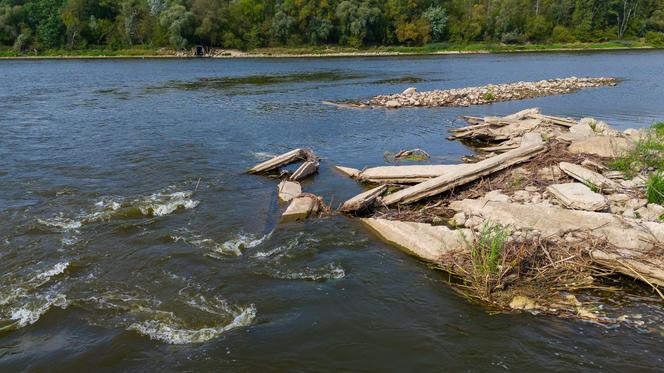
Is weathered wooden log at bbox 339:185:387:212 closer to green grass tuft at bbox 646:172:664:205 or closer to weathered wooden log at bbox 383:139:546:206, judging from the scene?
weathered wooden log at bbox 383:139:546:206

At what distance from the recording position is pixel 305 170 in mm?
14531

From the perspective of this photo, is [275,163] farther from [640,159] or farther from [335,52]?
[335,52]

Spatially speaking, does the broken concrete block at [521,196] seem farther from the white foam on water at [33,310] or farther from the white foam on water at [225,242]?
the white foam on water at [33,310]

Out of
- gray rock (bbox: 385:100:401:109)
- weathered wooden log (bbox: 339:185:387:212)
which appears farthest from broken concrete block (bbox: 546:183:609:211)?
gray rock (bbox: 385:100:401:109)

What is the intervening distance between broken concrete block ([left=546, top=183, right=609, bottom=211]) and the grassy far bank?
312ft

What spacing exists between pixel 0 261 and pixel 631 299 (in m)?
11.1

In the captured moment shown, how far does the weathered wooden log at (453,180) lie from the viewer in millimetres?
11281

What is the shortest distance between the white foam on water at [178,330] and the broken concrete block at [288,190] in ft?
18.1

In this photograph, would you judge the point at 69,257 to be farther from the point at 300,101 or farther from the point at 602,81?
the point at 602,81

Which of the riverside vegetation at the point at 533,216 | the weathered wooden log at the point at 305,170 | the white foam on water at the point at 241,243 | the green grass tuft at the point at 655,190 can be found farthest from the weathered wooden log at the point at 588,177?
the white foam on water at the point at 241,243

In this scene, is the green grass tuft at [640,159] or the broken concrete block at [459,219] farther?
the green grass tuft at [640,159]

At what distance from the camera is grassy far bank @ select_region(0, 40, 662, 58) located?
10094 centimetres

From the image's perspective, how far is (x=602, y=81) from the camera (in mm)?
42781

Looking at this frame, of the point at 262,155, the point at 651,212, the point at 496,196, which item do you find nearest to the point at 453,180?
the point at 496,196
